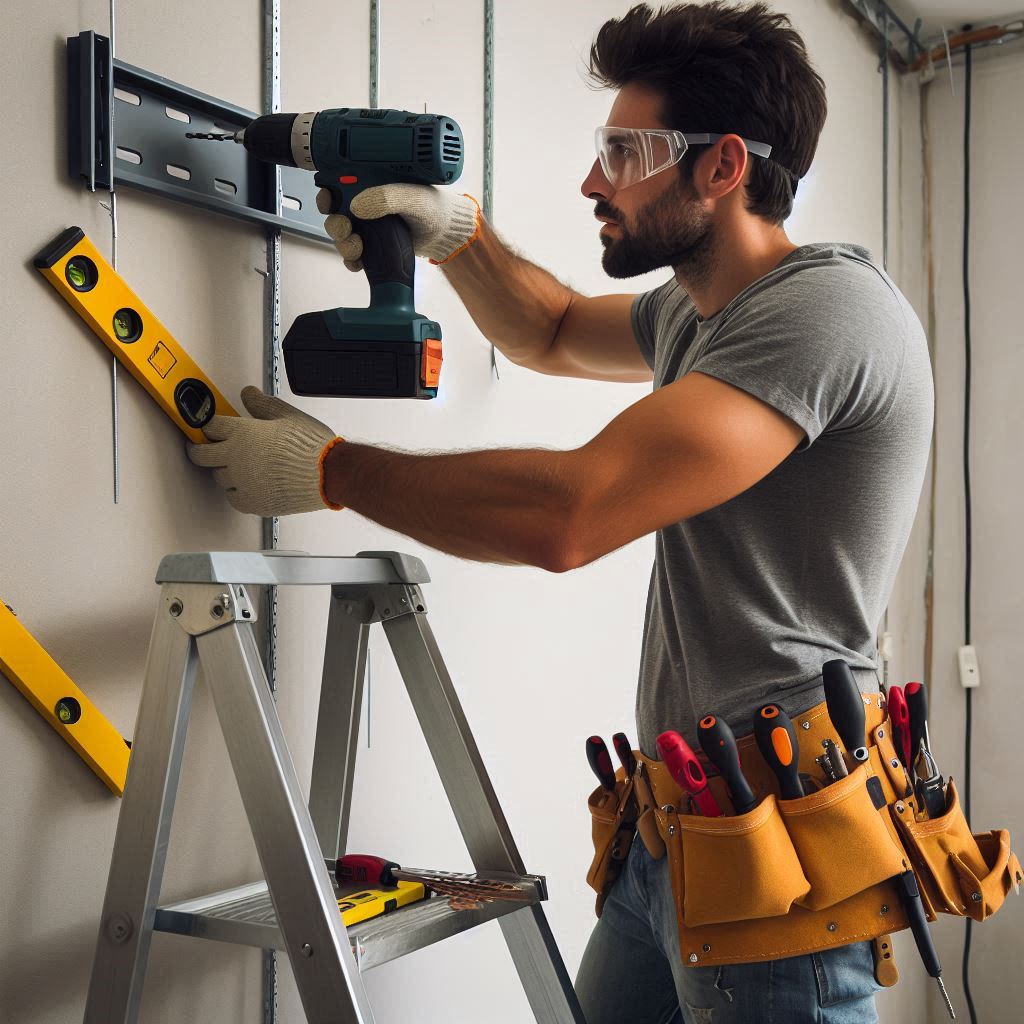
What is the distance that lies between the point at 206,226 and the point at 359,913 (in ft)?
2.53

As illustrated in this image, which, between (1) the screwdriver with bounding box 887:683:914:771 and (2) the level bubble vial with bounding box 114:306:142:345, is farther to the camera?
(1) the screwdriver with bounding box 887:683:914:771

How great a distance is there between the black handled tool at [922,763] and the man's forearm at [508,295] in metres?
0.71

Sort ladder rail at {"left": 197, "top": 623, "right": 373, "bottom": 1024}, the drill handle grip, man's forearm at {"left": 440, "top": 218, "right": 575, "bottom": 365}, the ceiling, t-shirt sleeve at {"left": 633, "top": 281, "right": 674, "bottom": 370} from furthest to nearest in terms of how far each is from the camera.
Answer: the ceiling
t-shirt sleeve at {"left": 633, "top": 281, "right": 674, "bottom": 370}
man's forearm at {"left": 440, "top": 218, "right": 575, "bottom": 365}
the drill handle grip
ladder rail at {"left": 197, "top": 623, "right": 373, "bottom": 1024}

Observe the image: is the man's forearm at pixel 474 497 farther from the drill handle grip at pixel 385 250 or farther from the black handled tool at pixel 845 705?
the black handled tool at pixel 845 705

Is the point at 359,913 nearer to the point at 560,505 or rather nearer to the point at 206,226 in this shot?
the point at 560,505

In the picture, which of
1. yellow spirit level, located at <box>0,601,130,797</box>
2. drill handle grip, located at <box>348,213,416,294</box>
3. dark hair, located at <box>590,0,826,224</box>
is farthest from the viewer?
dark hair, located at <box>590,0,826,224</box>

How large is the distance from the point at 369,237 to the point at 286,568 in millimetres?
426

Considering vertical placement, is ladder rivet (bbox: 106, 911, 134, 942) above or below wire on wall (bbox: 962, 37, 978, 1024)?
below

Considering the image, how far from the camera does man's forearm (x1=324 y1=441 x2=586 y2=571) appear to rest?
3.70 feet

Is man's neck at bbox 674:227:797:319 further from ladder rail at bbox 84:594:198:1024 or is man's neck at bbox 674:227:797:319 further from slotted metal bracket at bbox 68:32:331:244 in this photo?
ladder rail at bbox 84:594:198:1024

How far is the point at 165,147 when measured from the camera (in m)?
1.22

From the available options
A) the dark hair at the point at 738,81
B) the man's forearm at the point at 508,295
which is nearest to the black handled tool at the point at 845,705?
the dark hair at the point at 738,81

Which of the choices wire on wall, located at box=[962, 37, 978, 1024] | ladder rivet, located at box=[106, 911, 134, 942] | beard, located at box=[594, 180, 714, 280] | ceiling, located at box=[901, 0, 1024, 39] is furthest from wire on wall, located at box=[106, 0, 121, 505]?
wire on wall, located at box=[962, 37, 978, 1024]

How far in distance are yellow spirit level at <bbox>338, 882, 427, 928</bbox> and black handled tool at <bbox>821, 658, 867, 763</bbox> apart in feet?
1.57
